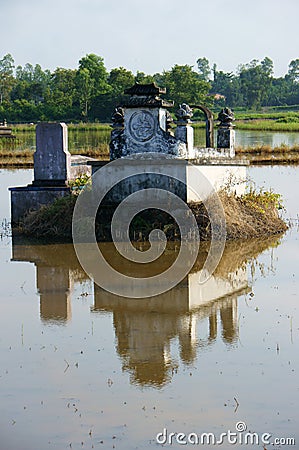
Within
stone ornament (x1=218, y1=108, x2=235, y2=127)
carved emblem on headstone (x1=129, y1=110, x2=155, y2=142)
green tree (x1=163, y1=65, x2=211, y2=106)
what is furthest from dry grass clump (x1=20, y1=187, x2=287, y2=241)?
green tree (x1=163, y1=65, x2=211, y2=106)

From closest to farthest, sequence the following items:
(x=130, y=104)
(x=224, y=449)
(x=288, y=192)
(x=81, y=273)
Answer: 1. (x=224, y=449)
2. (x=81, y=273)
3. (x=130, y=104)
4. (x=288, y=192)

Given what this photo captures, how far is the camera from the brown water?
5.71 m

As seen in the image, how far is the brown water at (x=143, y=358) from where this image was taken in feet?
18.7

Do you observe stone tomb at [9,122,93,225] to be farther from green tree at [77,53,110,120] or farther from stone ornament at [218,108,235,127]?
green tree at [77,53,110,120]

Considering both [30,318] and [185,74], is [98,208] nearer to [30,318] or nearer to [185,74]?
[30,318]

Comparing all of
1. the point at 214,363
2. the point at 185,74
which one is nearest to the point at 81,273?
the point at 214,363

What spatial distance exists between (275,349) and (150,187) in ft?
20.4

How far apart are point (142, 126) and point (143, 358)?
6690 millimetres

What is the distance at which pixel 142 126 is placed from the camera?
13297 millimetres

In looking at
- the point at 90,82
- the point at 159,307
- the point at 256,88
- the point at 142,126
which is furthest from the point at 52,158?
the point at 256,88

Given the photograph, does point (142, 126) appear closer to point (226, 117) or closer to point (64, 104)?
point (226, 117)

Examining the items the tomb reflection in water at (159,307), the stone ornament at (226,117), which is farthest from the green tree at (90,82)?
the tomb reflection in water at (159,307)

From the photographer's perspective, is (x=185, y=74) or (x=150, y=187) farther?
(x=185, y=74)

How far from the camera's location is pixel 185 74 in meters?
68.8
